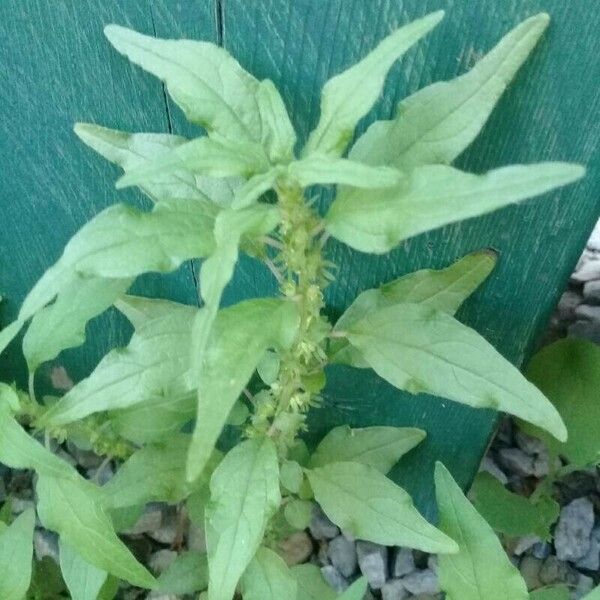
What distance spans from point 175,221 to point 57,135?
39cm

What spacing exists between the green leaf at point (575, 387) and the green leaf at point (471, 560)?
0.38 m

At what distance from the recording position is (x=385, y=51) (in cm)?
64

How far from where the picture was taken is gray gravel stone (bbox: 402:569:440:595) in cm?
134

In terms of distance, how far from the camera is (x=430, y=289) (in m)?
0.90

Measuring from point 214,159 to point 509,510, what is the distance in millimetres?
839

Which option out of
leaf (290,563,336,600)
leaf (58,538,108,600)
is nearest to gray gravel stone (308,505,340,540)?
leaf (290,563,336,600)

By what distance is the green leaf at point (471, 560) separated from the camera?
86 centimetres

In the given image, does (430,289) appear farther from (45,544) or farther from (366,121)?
(45,544)

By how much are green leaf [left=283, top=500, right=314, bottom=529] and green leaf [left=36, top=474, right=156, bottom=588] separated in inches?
9.3

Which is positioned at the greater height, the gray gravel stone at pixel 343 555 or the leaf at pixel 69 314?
the leaf at pixel 69 314

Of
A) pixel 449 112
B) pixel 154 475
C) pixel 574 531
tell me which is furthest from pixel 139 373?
pixel 574 531

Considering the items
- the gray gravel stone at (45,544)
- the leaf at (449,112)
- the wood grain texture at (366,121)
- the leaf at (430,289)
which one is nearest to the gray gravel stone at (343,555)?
the wood grain texture at (366,121)

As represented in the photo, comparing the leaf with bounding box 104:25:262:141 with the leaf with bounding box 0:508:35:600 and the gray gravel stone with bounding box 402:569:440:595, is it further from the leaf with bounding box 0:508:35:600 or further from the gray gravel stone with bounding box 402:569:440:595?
the gray gravel stone with bounding box 402:569:440:595

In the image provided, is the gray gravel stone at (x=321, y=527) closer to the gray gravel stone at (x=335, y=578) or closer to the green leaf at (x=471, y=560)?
the gray gravel stone at (x=335, y=578)
